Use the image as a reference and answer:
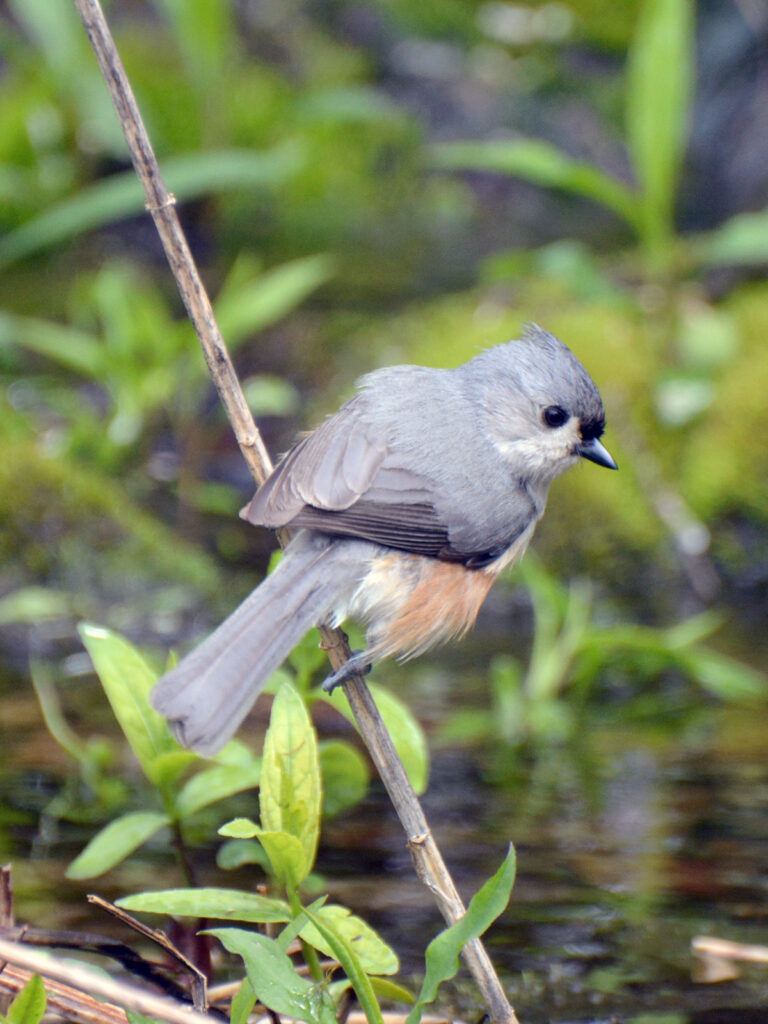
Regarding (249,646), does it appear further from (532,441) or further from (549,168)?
(549,168)

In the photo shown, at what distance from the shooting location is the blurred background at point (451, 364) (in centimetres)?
314

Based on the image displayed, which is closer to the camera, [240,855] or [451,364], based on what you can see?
[240,855]

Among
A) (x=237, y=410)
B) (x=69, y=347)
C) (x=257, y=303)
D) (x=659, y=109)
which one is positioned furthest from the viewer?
(x=659, y=109)

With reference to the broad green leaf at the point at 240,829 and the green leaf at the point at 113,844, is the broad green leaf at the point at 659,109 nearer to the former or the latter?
the green leaf at the point at 113,844

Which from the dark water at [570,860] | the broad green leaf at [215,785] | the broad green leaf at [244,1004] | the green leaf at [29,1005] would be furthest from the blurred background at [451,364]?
the green leaf at [29,1005]

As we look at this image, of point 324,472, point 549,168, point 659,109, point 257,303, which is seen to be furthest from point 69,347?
point 659,109

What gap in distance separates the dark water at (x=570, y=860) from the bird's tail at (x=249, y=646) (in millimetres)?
888

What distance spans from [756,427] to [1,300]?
15.0 ft

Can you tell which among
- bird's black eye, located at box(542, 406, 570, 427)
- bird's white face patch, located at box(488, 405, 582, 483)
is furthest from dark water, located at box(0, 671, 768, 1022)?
bird's black eye, located at box(542, 406, 570, 427)

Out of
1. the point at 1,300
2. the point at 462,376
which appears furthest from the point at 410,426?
the point at 1,300

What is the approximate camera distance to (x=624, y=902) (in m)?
2.88

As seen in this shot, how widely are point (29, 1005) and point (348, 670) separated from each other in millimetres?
867

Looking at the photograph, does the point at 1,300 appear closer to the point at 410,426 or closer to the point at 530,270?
the point at 530,270

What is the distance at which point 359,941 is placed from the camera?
206 centimetres
